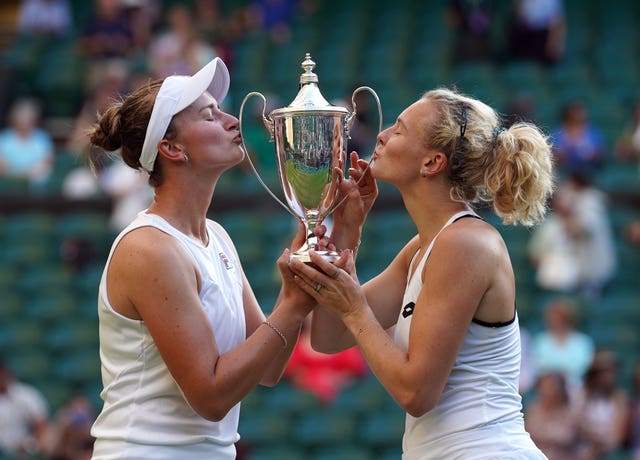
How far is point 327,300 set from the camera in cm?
300

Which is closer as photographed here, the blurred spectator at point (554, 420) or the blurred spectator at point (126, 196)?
the blurred spectator at point (554, 420)

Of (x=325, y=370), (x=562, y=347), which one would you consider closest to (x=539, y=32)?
(x=562, y=347)

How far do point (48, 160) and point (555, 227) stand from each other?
379cm

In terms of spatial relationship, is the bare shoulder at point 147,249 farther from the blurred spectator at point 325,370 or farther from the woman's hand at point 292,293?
the blurred spectator at point 325,370

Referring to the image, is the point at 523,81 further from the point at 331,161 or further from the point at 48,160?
the point at 331,161

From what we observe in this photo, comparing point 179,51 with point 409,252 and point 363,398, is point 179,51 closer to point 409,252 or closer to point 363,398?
point 363,398

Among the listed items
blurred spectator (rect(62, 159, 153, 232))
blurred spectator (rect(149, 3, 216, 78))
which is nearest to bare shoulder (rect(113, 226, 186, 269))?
blurred spectator (rect(62, 159, 153, 232))

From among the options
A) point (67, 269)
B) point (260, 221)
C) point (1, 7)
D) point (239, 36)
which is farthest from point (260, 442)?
point (1, 7)

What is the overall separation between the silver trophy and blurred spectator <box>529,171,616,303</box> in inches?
170

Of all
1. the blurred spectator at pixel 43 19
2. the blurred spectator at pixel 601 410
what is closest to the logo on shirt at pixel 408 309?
the blurred spectator at pixel 601 410

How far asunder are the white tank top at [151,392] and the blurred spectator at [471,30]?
7503 millimetres

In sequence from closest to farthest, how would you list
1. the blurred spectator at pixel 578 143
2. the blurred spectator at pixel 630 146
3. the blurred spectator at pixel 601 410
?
the blurred spectator at pixel 601 410
the blurred spectator at pixel 578 143
the blurred spectator at pixel 630 146

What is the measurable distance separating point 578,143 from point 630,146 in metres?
0.36

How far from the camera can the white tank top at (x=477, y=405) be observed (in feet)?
9.36
